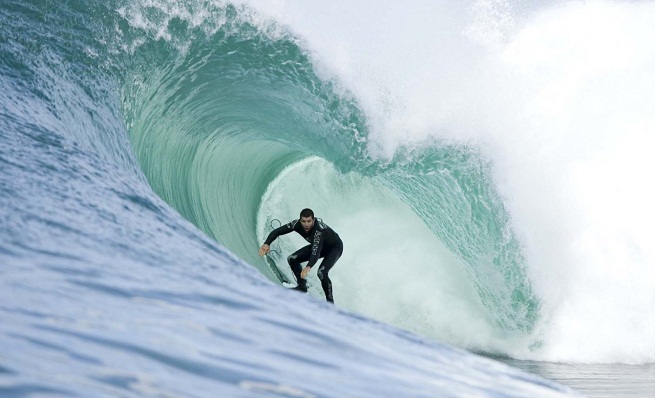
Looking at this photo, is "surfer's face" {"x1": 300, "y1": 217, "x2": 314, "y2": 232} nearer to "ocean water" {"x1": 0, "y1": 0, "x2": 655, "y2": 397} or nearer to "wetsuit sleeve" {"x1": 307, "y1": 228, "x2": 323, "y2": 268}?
"wetsuit sleeve" {"x1": 307, "y1": 228, "x2": 323, "y2": 268}

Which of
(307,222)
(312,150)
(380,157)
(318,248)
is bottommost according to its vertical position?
(318,248)

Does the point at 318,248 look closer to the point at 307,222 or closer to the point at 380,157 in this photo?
the point at 307,222

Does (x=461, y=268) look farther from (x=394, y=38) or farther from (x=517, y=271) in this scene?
(x=394, y=38)

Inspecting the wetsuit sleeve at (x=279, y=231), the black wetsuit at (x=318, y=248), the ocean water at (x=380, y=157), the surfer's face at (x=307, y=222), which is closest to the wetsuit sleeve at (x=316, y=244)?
the black wetsuit at (x=318, y=248)

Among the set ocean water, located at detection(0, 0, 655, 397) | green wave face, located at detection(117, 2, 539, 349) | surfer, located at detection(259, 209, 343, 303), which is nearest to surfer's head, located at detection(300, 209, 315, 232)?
surfer, located at detection(259, 209, 343, 303)

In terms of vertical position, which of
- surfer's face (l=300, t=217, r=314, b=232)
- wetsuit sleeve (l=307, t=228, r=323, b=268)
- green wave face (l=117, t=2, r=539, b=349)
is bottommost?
wetsuit sleeve (l=307, t=228, r=323, b=268)

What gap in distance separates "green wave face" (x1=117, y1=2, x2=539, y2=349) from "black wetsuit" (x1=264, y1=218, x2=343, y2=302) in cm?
92

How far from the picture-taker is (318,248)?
7539 millimetres

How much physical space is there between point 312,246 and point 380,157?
1.21 meters

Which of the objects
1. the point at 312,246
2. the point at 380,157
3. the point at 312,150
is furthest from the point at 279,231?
the point at 312,150

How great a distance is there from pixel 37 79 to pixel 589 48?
6.23 m

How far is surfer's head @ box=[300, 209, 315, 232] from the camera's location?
7250 millimetres

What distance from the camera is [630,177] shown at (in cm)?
849

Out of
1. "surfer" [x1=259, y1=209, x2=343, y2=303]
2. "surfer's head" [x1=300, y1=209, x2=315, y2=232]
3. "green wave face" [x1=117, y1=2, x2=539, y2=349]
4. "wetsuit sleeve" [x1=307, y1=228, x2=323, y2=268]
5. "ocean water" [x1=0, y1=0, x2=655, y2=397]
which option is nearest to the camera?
"ocean water" [x1=0, y1=0, x2=655, y2=397]
